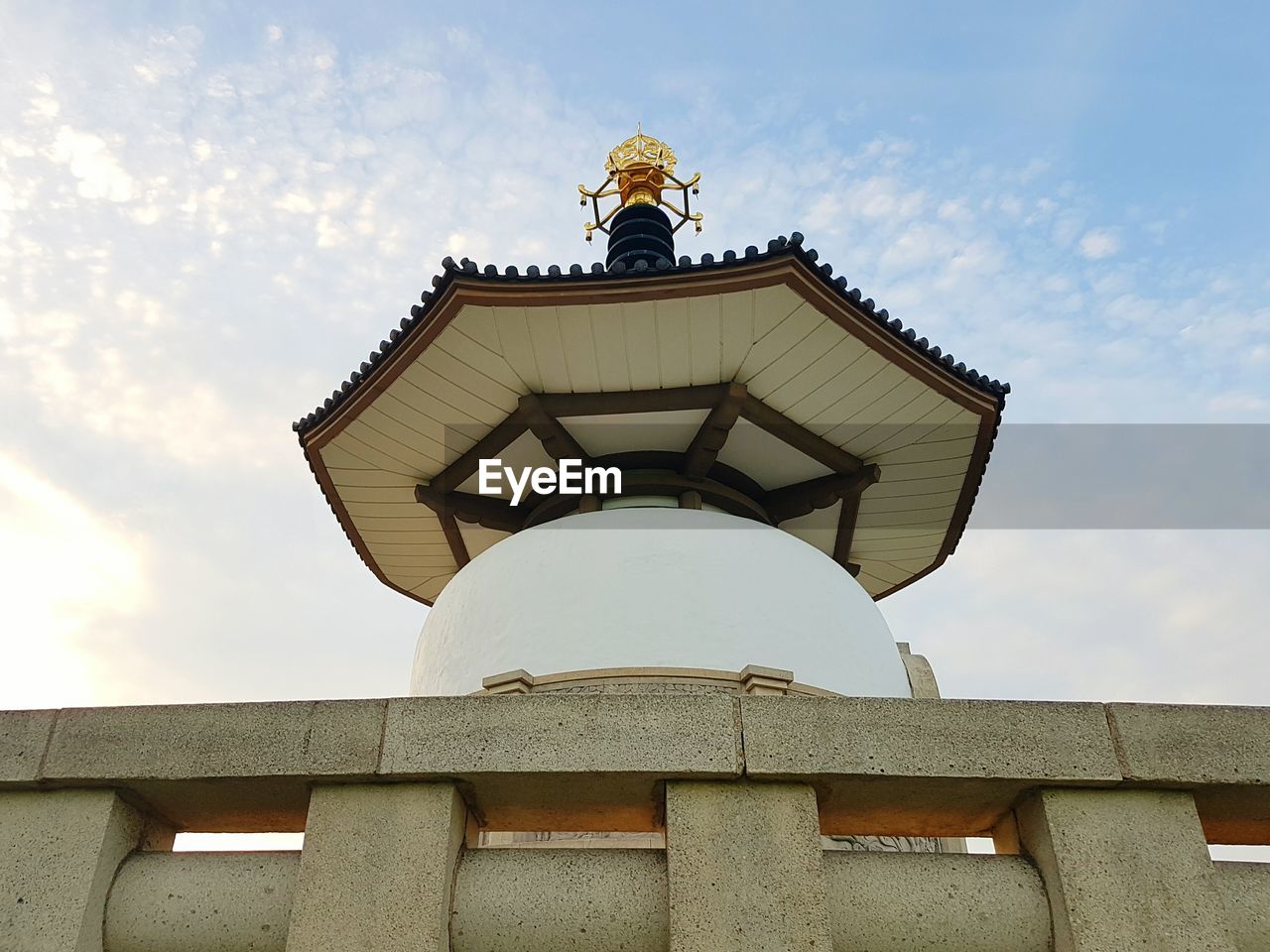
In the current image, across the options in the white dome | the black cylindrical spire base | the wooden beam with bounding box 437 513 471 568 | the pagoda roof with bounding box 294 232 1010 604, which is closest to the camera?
the white dome

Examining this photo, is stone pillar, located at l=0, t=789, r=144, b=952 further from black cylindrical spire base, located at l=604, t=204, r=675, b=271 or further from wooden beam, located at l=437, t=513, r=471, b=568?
black cylindrical spire base, located at l=604, t=204, r=675, b=271

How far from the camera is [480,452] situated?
26.4 feet

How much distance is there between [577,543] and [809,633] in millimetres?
1691

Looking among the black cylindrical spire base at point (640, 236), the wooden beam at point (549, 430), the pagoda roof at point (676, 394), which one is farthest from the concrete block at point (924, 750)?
the black cylindrical spire base at point (640, 236)

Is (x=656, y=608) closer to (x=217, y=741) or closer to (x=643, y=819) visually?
(x=643, y=819)

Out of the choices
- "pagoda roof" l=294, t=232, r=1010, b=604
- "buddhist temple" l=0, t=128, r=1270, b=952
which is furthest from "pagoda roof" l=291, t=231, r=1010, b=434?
"buddhist temple" l=0, t=128, r=1270, b=952

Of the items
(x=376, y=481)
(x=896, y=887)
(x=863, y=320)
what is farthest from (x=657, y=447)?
(x=896, y=887)

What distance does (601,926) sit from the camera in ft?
11.9

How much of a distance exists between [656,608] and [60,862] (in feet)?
11.7

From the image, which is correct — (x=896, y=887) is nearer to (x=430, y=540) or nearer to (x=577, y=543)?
(x=577, y=543)

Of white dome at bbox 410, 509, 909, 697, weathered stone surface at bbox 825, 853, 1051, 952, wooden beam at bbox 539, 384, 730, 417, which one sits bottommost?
weathered stone surface at bbox 825, 853, 1051, 952

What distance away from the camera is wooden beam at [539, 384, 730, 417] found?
7.30 metres

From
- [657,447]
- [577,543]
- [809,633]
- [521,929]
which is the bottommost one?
[521,929]

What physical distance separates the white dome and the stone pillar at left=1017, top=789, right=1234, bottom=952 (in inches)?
104
